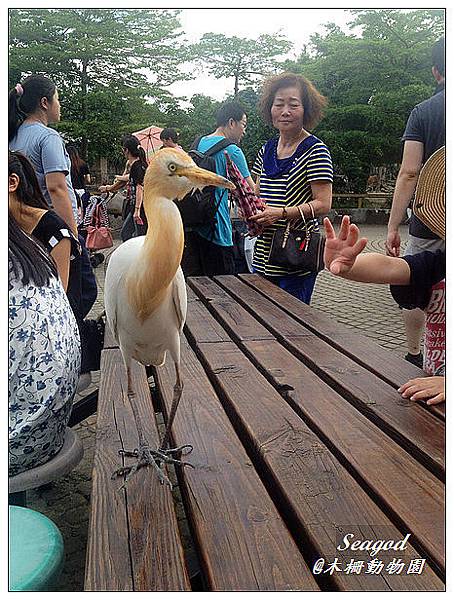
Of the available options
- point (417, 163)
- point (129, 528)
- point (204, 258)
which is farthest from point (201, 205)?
point (129, 528)

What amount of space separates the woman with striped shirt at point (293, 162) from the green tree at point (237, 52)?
2.79 ft

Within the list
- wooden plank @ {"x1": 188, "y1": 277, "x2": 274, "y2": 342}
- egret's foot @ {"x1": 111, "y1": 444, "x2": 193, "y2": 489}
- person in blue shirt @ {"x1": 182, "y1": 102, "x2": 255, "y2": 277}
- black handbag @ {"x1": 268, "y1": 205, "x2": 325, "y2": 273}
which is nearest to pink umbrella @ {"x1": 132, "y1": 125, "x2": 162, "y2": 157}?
person in blue shirt @ {"x1": 182, "y1": 102, "x2": 255, "y2": 277}

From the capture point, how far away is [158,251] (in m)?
0.98

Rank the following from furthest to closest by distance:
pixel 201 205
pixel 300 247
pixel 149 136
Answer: pixel 300 247 < pixel 201 205 < pixel 149 136

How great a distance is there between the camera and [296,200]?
94.2 inches

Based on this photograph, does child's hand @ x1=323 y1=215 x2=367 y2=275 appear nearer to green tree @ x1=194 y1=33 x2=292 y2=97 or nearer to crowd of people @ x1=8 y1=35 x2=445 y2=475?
crowd of people @ x1=8 y1=35 x2=445 y2=475

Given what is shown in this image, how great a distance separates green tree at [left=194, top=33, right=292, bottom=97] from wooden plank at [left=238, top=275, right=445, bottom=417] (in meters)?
0.83

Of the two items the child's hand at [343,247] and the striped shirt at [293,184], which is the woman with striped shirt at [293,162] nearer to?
the striped shirt at [293,184]

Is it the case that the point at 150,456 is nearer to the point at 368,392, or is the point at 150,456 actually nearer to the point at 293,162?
the point at 368,392

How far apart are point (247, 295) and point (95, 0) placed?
172 cm

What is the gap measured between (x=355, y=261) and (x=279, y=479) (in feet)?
1.67

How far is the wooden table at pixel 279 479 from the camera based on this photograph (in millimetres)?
793
